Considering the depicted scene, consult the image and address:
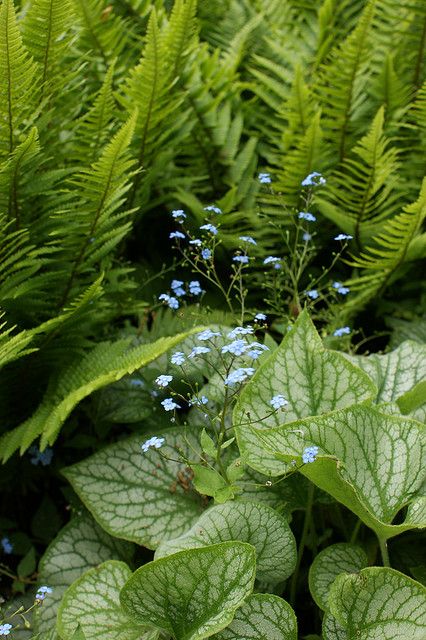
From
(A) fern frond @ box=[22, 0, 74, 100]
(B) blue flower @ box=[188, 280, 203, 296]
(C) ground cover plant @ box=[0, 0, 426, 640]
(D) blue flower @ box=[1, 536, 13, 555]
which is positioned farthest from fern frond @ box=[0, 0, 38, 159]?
(D) blue flower @ box=[1, 536, 13, 555]

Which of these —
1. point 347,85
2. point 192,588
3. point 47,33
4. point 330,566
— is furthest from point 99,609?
point 347,85

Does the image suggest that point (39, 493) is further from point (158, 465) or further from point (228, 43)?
point (228, 43)

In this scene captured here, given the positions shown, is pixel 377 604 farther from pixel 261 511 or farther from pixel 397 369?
pixel 397 369

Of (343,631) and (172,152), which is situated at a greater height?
(172,152)

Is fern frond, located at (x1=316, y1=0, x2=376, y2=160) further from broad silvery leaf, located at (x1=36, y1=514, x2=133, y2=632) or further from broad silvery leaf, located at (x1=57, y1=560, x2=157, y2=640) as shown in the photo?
broad silvery leaf, located at (x1=57, y1=560, x2=157, y2=640)

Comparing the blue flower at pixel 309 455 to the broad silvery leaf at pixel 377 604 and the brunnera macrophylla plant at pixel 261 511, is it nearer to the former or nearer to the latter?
the brunnera macrophylla plant at pixel 261 511

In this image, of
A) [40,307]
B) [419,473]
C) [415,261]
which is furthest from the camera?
[415,261]

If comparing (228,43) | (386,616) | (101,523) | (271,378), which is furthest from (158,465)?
(228,43)
